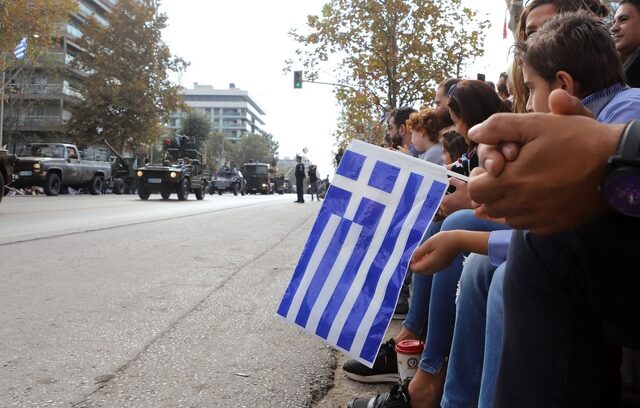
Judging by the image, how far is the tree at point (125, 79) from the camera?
121 ft

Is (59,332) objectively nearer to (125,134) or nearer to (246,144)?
(125,134)

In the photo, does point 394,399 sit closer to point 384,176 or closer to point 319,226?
point 319,226

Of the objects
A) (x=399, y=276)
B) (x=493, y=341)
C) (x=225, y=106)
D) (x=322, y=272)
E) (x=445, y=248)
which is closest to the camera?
(x=493, y=341)

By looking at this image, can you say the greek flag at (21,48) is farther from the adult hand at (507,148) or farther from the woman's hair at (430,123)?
the adult hand at (507,148)

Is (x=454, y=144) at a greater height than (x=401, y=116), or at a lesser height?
lesser

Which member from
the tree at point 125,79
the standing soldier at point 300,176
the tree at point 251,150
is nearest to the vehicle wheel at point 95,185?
the standing soldier at point 300,176

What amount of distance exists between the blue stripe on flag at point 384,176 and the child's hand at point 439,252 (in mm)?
212

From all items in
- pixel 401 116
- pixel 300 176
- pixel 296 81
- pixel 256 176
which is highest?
pixel 296 81

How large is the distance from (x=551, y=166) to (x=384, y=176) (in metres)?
0.84

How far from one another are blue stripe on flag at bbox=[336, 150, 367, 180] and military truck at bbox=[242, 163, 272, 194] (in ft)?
137

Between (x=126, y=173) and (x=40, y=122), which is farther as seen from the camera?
(x=40, y=122)

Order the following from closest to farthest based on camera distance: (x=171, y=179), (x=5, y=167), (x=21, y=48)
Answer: (x=5, y=167)
(x=171, y=179)
(x=21, y=48)

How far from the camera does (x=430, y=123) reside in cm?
376

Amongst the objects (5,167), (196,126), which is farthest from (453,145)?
(196,126)
